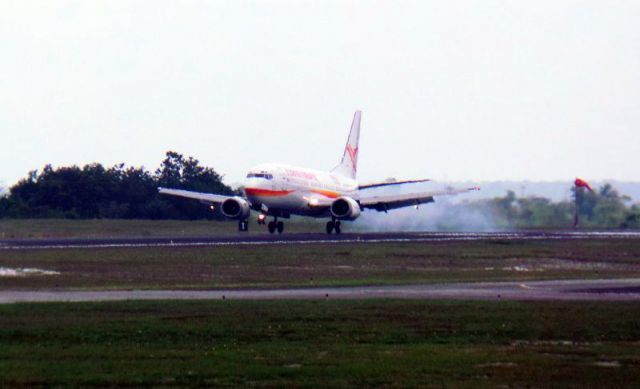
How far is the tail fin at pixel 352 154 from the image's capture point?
8851 cm

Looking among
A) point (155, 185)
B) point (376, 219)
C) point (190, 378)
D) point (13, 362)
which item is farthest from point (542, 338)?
point (155, 185)

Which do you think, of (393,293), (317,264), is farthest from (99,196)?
(393,293)

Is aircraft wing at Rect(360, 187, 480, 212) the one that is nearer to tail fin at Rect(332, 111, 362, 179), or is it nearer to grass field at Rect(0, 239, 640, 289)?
tail fin at Rect(332, 111, 362, 179)

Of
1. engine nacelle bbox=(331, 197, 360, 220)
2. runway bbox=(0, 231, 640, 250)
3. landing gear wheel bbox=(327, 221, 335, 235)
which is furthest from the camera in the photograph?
landing gear wheel bbox=(327, 221, 335, 235)

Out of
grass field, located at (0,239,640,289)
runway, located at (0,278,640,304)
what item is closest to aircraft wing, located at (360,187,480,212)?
grass field, located at (0,239,640,289)

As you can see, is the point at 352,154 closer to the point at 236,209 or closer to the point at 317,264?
the point at 236,209

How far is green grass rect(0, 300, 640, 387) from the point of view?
1788cm

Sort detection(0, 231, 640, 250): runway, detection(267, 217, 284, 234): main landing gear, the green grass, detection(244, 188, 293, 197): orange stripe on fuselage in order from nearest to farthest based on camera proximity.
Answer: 1. the green grass
2. detection(0, 231, 640, 250): runway
3. detection(244, 188, 293, 197): orange stripe on fuselage
4. detection(267, 217, 284, 234): main landing gear

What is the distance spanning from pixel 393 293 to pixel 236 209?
147ft

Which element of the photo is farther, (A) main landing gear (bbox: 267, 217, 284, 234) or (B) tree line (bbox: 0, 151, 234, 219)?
(B) tree line (bbox: 0, 151, 234, 219)

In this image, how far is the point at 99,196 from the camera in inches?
4385

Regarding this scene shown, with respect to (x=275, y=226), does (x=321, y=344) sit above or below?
below

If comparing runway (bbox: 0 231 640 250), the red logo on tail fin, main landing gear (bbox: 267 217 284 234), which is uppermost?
the red logo on tail fin

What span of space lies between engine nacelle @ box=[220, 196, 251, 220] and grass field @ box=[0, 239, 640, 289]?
54.0 ft
